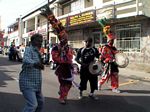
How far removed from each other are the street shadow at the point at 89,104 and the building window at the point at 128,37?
11491 mm

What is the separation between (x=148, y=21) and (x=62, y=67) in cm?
1260

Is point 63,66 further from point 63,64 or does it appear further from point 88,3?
point 88,3

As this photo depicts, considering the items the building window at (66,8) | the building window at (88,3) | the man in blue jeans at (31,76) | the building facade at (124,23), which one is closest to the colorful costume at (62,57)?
the man in blue jeans at (31,76)

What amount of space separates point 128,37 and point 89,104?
14021 millimetres

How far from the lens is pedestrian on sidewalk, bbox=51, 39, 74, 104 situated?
32.5 ft

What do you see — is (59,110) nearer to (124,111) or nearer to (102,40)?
(124,111)

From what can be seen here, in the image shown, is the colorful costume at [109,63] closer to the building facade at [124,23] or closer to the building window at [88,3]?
the building facade at [124,23]

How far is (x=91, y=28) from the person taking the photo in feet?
95.0

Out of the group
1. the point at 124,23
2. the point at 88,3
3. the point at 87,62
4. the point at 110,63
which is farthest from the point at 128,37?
the point at 87,62

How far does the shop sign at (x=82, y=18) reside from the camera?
25.9m

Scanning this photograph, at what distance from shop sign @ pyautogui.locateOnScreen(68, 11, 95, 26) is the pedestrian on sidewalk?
15.8 metres

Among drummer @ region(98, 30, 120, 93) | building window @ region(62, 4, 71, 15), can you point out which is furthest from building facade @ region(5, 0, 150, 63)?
drummer @ region(98, 30, 120, 93)

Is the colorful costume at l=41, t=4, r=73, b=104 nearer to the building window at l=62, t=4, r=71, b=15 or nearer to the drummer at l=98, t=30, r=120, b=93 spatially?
the drummer at l=98, t=30, r=120, b=93

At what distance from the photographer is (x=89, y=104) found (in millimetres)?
10023
